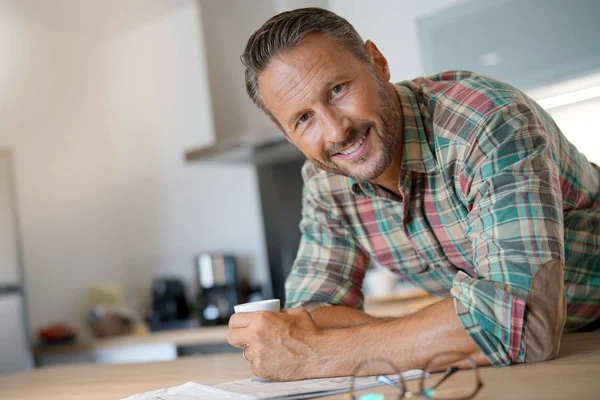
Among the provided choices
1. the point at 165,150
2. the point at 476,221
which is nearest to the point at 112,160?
the point at 165,150

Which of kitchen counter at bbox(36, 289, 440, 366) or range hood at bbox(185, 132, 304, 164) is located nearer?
kitchen counter at bbox(36, 289, 440, 366)

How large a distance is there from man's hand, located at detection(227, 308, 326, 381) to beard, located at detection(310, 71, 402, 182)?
31cm

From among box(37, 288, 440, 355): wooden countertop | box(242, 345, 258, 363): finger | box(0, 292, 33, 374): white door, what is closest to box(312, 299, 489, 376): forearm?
box(242, 345, 258, 363): finger

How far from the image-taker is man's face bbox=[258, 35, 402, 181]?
131 cm

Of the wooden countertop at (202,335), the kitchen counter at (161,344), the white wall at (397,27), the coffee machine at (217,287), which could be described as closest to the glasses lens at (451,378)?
the wooden countertop at (202,335)

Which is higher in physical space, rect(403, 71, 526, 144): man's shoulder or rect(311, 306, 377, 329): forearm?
rect(403, 71, 526, 144): man's shoulder

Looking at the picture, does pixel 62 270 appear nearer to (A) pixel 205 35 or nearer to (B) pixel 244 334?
(A) pixel 205 35

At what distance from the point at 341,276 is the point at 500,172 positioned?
0.56 meters

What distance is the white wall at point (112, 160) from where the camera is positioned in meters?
4.00

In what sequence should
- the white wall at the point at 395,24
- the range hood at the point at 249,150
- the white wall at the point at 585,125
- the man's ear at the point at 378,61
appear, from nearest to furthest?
the man's ear at the point at 378,61 < the white wall at the point at 585,125 < the white wall at the point at 395,24 < the range hood at the point at 249,150

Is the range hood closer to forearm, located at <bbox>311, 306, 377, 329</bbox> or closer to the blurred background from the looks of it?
the blurred background

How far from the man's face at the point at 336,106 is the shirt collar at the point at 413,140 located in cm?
2

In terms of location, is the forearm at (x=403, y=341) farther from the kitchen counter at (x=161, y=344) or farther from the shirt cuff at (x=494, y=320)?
the kitchen counter at (x=161, y=344)

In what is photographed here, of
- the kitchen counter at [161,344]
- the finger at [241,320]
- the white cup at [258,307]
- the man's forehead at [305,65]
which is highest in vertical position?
the man's forehead at [305,65]
